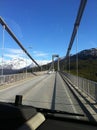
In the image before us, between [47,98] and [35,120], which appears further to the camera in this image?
[47,98]

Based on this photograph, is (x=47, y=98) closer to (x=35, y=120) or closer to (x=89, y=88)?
(x=89, y=88)

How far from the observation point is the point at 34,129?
2.67m

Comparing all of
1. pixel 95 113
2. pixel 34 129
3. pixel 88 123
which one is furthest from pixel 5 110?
pixel 95 113

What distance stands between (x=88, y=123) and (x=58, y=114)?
32 cm

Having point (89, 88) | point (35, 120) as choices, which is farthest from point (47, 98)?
point (35, 120)

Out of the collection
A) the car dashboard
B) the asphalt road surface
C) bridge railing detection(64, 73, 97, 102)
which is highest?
the car dashboard

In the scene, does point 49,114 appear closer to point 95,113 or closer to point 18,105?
point 18,105

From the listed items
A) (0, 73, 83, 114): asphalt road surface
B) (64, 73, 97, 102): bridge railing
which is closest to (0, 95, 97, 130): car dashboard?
(0, 73, 83, 114): asphalt road surface

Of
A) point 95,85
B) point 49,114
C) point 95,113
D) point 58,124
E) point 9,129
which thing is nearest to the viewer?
point 9,129

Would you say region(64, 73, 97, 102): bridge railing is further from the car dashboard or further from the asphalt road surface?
the car dashboard

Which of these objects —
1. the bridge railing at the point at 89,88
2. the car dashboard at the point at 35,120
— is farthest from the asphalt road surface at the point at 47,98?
the car dashboard at the point at 35,120

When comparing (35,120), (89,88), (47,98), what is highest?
(35,120)

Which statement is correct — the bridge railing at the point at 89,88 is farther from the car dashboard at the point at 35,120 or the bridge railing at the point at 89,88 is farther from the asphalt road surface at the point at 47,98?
the car dashboard at the point at 35,120

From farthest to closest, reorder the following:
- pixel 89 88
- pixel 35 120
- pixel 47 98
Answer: pixel 47 98 < pixel 89 88 < pixel 35 120
